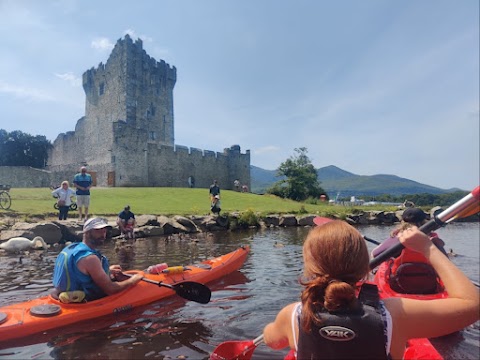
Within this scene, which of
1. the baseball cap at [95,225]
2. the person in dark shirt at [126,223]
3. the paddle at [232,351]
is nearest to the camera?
the paddle at [232,351]

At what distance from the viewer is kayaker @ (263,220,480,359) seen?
192 centimetres

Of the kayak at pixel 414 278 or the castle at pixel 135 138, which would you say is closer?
the kayak at pixel 414 278

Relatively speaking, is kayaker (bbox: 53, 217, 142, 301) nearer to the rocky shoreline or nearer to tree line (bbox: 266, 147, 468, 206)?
the rocky shoreline

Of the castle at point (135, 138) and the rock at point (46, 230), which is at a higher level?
the castle at point (135, 138)

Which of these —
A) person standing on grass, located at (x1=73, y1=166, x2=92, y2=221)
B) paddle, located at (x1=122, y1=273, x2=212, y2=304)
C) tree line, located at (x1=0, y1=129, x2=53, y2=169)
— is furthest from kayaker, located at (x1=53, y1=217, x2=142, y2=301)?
tree line, located at (x1=0, y1=129, x2=53, y2=169)

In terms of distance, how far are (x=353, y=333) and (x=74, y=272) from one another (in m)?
4.79

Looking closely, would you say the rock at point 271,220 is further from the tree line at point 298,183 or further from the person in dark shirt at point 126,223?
the tree line at point 298,183

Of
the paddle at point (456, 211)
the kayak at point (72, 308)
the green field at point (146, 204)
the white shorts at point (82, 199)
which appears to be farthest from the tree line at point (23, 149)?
the paddle at point (456, 211)

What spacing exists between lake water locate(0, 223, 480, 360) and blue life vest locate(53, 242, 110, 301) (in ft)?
1.63

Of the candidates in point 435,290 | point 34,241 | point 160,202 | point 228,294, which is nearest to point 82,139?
point 160,202

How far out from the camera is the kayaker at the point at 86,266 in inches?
218

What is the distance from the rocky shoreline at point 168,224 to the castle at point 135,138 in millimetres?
19495

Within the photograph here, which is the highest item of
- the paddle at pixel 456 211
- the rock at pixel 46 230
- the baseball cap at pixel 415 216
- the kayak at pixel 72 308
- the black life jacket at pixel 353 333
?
the paddle at pixel 456 211

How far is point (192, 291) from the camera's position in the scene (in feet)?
21.9
